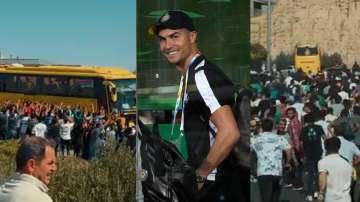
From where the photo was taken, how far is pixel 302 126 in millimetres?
5762

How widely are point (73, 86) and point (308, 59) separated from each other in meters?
26.2

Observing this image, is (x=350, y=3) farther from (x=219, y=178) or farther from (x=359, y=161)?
(x=219, y=178)

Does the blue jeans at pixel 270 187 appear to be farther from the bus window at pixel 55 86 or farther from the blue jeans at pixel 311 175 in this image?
the bus window at pixel 55 86

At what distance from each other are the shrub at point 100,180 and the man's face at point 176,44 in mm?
2442

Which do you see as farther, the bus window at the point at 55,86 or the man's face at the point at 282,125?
the bus window at the point at 55,86

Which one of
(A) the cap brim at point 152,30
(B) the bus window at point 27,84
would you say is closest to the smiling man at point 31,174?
(A) the cap brim at point 152,30

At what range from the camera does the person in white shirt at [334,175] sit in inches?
219

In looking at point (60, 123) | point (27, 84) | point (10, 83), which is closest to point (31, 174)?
point (60, 123)

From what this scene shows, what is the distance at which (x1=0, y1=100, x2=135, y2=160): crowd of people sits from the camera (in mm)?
23022

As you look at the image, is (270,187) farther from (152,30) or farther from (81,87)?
(81,87)

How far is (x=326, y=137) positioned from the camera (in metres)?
5.67

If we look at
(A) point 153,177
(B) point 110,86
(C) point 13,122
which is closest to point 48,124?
(C) point 13,122

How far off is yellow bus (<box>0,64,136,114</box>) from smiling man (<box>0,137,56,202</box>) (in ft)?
78.8

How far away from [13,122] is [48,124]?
2.14 meters
